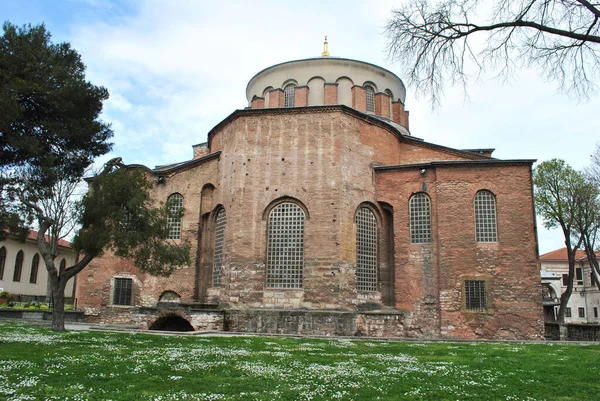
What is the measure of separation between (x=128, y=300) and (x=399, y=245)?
13.4 metres

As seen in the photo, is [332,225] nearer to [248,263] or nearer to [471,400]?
[248,263]

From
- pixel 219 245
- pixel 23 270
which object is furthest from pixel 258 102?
pixel 23 270

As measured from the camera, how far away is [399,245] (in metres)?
22.3

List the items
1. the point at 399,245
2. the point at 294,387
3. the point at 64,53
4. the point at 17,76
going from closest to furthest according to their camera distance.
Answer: the point at 294,387, the point at 17,76, the point at 64,53, the point at 399,245

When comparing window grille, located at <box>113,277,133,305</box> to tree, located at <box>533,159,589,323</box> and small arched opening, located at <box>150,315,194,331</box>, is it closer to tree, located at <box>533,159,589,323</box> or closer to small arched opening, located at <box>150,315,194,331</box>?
small arched opening, located at <box>150,315,194,331</box>

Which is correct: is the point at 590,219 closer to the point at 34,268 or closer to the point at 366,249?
the point at 366,249

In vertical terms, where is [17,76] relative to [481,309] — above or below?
above

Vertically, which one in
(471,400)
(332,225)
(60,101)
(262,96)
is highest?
(262,96)

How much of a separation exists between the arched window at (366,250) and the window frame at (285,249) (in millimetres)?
2523

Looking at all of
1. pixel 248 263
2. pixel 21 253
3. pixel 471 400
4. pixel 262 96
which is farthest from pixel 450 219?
pixel 21 253

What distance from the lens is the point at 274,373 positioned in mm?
8453

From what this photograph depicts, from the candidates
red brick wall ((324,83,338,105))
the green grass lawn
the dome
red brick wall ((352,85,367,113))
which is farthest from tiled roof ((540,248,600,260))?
the green grass lawn

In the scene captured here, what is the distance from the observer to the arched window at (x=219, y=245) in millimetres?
23125

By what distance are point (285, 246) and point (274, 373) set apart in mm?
13004
